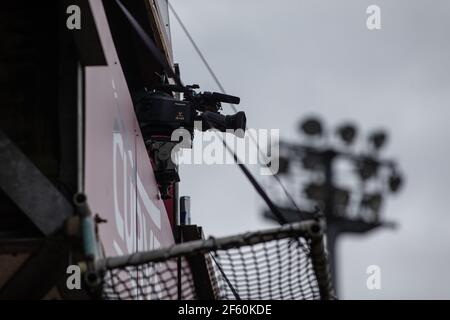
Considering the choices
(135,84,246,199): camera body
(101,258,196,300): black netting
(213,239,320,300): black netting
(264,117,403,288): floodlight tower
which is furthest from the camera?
(264,117,403,288): floodlight tower

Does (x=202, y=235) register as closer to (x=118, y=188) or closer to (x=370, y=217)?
(x=118, y=188)

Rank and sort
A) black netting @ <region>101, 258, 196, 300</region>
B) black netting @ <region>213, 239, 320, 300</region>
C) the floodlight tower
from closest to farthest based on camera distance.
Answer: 1. black netting @ <region>101, 258, 196, 300</region>
2. black netting @ <region>213, 239, 320, 300</region>
3. the floodlight tower

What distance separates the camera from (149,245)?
9.45 meters

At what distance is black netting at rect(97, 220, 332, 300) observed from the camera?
6.79 m

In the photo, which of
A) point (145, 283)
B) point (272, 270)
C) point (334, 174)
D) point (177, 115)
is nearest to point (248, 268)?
point (272, 270)

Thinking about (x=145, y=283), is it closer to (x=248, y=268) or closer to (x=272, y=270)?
(x=248, y=268)

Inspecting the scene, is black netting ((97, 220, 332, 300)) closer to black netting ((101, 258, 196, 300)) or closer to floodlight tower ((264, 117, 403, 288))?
black netting ((101, 258, 196, 300))

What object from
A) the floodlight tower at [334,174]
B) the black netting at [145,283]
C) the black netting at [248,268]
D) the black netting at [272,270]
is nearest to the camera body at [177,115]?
the black netting at [145,283]

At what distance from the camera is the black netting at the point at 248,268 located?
6.79 metres

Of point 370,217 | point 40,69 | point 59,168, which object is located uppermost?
point 40,69

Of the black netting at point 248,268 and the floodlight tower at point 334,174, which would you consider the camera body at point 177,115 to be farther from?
the floodlight tower at point 334,174

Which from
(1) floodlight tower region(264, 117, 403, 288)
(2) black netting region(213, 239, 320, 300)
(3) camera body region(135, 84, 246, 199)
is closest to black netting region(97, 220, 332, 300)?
(2) black netting region(213, 239, 320, 300)
